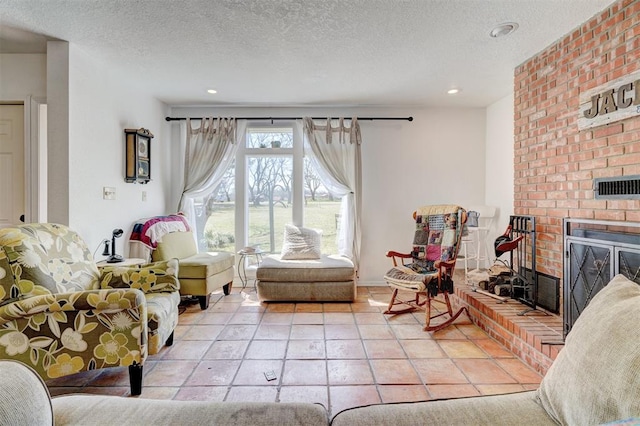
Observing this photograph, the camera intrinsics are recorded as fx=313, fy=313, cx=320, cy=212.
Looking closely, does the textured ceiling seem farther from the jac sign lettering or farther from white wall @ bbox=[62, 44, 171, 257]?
the jac sign lettering

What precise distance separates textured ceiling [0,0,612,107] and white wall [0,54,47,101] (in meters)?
0.11

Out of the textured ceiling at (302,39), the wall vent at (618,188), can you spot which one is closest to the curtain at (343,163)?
the textured ceiling at (302,39)

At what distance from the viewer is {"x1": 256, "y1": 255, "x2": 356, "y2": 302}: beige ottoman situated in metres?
3.50

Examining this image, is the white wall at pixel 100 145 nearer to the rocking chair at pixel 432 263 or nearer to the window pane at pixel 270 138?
the window pane at pixel 270 138

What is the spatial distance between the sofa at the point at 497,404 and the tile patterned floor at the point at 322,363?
849 mm

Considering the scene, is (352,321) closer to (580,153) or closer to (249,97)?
(580,153)

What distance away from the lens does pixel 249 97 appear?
3.91 meters

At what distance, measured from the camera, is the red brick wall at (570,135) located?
6.50 feet

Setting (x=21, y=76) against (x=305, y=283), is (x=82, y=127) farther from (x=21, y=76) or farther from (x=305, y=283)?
(x=305, y=283)

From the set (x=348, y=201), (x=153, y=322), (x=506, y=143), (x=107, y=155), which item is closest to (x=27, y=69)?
(x=107, y=155)

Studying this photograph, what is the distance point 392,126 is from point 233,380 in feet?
11.7

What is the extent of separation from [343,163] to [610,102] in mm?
2675

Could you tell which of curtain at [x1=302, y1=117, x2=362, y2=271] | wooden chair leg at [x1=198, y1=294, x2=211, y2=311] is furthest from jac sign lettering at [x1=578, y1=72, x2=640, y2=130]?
wooden chair leg at [x1=198, y1=294, x2=211, y2=311]

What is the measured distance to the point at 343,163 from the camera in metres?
4.21
